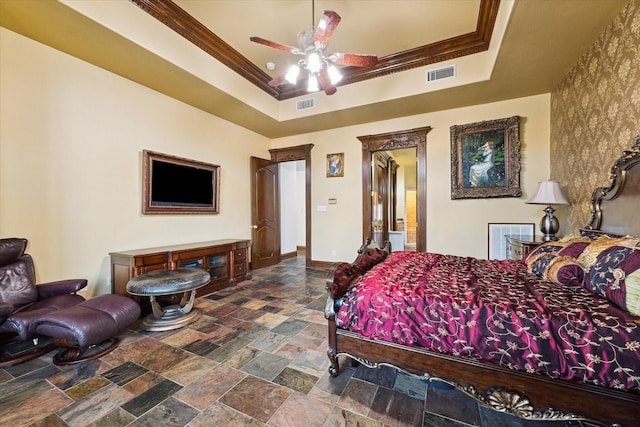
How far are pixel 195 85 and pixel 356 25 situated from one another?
230cm

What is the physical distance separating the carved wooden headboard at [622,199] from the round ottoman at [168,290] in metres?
3.98

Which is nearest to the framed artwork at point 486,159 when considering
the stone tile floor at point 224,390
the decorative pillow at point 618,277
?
the decorative pillow at point 618,277

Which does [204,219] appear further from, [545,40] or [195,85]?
[545,40]

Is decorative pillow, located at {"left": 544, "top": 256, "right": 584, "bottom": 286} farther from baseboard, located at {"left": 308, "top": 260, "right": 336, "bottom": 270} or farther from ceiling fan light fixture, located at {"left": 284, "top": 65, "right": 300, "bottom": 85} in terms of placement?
baseboard, located at {"left": 308, "top": 260, "right": 336, "bottom": 270}

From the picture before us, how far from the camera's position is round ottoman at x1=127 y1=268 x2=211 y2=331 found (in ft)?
8.33

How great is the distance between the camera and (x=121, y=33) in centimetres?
260

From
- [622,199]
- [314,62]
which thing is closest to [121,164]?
[314,62]

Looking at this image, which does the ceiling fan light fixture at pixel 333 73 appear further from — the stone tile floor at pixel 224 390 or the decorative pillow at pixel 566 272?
the stone tile floor at pixel 224 390

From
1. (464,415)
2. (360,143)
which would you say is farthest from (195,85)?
(464,415)

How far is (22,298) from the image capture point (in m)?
2.33

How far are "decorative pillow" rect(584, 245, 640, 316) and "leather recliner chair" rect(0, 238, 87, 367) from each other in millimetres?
3910

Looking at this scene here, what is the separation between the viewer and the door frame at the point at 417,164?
465 cm

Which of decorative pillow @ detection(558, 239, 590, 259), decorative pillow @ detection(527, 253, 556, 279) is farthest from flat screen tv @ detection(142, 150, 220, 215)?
decorative pillow @ detection(558, 239, 590, 259)

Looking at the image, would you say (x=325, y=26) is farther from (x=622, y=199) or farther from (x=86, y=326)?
(x=86, y=326)
